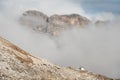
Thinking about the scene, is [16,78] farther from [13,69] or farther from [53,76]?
[53,76]

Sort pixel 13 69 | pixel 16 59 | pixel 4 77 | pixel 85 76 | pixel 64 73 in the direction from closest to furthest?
pixel 4 77 → pixel 13 69 → pixel 16 59 → pixel 64 73 → pixel 85 76

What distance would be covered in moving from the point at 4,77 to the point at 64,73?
19893 millimetres

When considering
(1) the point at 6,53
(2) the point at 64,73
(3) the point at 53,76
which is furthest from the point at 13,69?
(2) the point at 64,73

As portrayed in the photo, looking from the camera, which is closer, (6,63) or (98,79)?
(6,63)

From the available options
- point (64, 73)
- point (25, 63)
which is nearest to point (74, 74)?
point (64, 73)

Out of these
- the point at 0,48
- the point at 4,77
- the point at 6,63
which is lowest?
the point at 4,77

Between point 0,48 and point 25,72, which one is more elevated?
point 0,48

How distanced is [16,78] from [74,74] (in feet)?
71.8

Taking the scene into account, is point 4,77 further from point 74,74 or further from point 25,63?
point 74,74

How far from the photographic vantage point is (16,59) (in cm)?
6869

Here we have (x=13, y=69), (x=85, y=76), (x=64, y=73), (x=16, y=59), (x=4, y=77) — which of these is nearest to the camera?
(x=4, y=77)

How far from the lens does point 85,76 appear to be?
3324 inches

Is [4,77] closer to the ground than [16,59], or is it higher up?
closer to the ground

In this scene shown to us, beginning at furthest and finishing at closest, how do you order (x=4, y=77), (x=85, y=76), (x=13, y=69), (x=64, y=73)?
(x=85, y=76) → (x=64, y=73) → (x=13, y=69) → (x=4, y=77)
